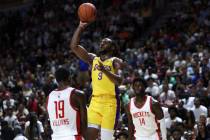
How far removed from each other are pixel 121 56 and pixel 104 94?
35.2ft

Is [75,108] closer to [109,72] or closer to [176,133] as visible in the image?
[109,72]

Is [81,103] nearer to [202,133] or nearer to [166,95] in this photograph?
[202,133]

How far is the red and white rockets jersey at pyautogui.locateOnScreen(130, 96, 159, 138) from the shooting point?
24.7 feet

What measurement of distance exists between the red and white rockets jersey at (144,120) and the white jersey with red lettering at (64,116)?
4.02 feet

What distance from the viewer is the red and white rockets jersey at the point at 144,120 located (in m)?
7.52

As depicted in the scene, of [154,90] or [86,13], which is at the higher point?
[86,13]

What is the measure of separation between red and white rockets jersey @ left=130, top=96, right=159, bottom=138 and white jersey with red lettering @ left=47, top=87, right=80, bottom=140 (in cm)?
122

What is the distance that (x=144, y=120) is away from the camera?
7523mm

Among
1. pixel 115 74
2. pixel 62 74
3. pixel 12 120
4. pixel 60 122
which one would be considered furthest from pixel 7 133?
pixel 62 74

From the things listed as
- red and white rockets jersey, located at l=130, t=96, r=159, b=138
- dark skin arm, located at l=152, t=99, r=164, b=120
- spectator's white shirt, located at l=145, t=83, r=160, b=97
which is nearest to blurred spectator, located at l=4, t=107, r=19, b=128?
spectator's white shirt, located at l=145, t=83, r=160, b=97

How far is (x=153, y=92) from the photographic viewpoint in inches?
586

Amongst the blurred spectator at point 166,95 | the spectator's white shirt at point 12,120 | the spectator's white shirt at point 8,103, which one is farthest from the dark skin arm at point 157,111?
the spectator's white shirt at point 8,103

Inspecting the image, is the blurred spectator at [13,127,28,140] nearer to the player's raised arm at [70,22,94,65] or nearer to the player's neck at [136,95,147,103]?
the player's raised arm at [70,22,94,65]

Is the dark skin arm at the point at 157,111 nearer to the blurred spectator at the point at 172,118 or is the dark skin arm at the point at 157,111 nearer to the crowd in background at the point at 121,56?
the crowd in background at the point at 121,56
